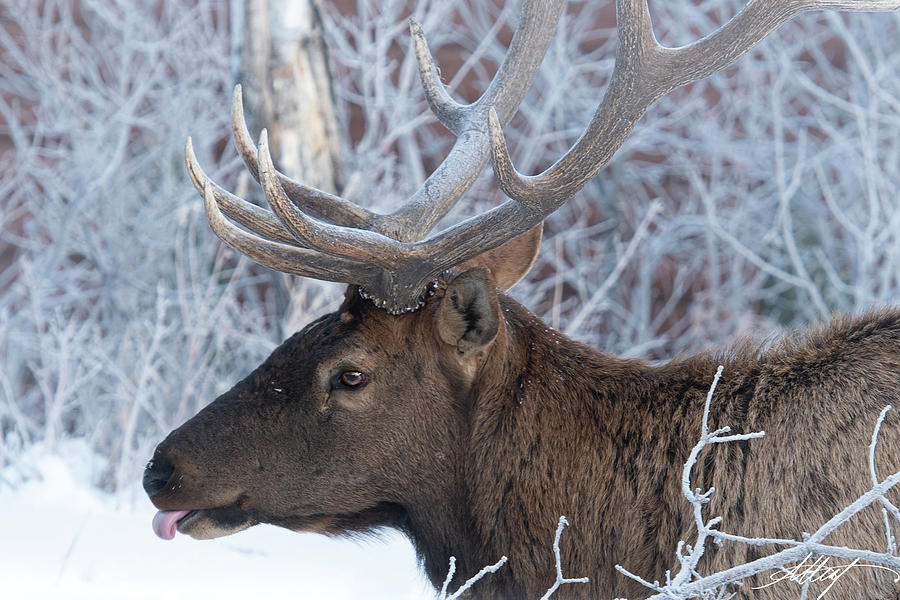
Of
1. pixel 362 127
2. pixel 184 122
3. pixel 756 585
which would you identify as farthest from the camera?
pixel 362 127

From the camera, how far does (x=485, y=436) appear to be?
3.26 meters

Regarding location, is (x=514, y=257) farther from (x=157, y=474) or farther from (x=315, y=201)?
(x=157, y=474)

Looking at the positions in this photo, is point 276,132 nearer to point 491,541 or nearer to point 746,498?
point 491,541

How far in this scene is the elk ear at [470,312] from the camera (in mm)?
3145

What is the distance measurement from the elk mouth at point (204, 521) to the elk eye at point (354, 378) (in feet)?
1.64

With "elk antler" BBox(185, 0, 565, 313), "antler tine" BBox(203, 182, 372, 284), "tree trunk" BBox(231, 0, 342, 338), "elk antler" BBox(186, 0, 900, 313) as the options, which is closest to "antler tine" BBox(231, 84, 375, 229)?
"elk antler" BBox(185, 0, 565, 313)

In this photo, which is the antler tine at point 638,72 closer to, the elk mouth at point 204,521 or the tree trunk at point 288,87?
the elk mouth at point 204,521

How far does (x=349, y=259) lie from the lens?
3229 mm

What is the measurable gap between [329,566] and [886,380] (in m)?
2.44

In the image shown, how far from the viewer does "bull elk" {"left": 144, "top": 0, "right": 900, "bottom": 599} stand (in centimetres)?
314

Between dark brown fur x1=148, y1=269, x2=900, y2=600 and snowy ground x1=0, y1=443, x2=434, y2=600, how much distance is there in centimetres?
32

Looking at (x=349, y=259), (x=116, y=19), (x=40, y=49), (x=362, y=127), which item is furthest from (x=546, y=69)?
(x=349, y=259)

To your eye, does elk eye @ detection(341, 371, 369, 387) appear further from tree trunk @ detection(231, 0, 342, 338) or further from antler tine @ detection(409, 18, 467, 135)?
tree trunk @ detection(231, 0, 342, 338)

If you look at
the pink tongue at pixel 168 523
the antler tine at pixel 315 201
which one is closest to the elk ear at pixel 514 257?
the antler tine at pixel 315 201
